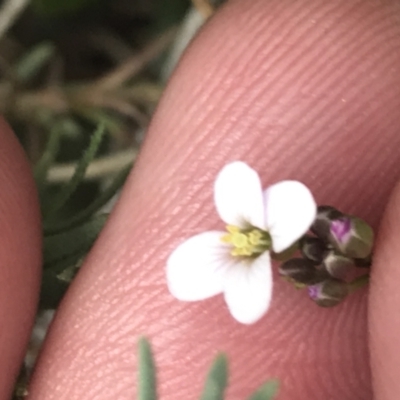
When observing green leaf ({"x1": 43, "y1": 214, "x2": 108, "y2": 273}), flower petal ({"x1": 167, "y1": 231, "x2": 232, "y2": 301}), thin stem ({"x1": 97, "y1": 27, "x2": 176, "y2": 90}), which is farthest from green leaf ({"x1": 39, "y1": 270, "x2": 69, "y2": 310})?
thin stem ({"x1": 97, "y1": 27, "x2": 176, "y2": 90})

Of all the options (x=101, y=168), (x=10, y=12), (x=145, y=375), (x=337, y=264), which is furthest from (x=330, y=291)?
(x=10, y=12)

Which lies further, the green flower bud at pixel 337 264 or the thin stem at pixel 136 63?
the thin stem at pixel 136 63

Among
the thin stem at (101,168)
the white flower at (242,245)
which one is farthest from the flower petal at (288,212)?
the thin stem at (101,168)

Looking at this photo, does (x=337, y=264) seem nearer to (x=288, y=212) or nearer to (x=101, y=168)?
(x=288, y=212)

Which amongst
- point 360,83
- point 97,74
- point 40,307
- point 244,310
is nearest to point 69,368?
point 40,307

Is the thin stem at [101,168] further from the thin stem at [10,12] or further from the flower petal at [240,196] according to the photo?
the flower petal at [240,196]

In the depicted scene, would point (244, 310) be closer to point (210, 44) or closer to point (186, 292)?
point (186, 292)
